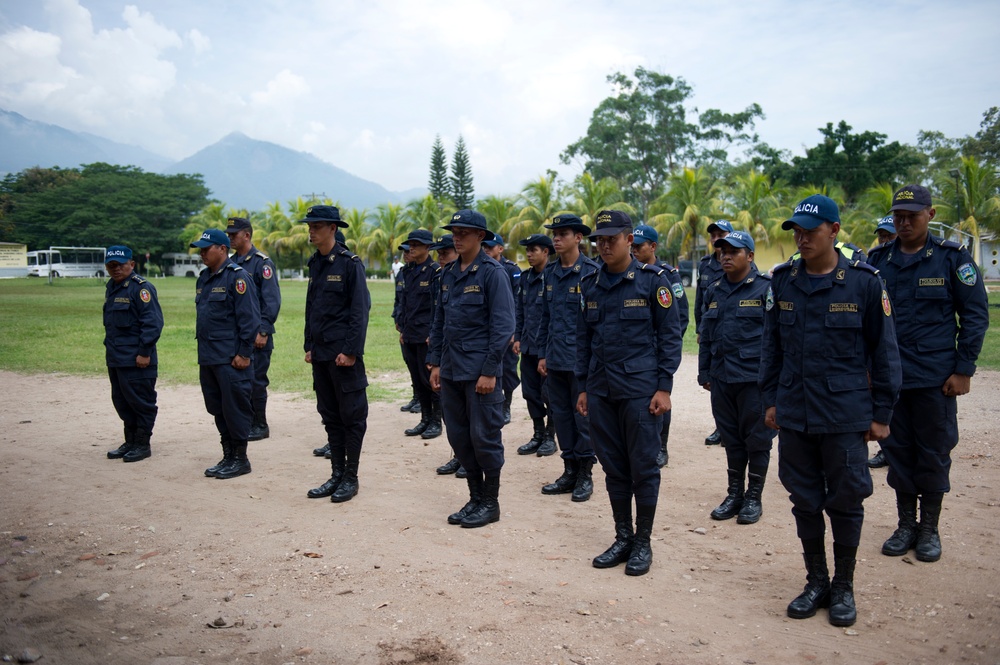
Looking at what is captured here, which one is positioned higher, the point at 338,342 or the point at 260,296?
the point at 260,296

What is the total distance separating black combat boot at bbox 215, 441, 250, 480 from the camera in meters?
6.58

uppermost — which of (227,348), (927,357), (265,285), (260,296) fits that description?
(265,285)

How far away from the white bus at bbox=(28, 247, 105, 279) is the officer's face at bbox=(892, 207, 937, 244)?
212ft

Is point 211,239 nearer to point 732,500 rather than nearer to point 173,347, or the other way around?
point 732,500

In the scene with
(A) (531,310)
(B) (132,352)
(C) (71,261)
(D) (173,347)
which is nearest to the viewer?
(B) (132,352)

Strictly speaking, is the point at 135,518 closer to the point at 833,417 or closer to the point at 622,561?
the point at 622,561

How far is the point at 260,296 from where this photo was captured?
7953mm

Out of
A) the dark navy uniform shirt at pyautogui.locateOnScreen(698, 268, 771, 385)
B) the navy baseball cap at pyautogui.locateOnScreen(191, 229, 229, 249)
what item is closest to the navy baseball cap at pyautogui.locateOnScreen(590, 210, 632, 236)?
the dark navy uniform shirt at pyautogui.locateOnScreen(698, 268, 771, 385)

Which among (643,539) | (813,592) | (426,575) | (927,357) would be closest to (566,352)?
(643,539)

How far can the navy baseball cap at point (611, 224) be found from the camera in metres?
4.62

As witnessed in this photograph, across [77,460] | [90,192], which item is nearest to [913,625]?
[77,460]

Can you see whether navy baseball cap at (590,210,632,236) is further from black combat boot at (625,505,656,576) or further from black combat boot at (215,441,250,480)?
black combat boot at (215,441,250,480)

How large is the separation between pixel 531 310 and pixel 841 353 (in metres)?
3.98

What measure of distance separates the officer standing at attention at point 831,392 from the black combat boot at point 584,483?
87.0 inches
